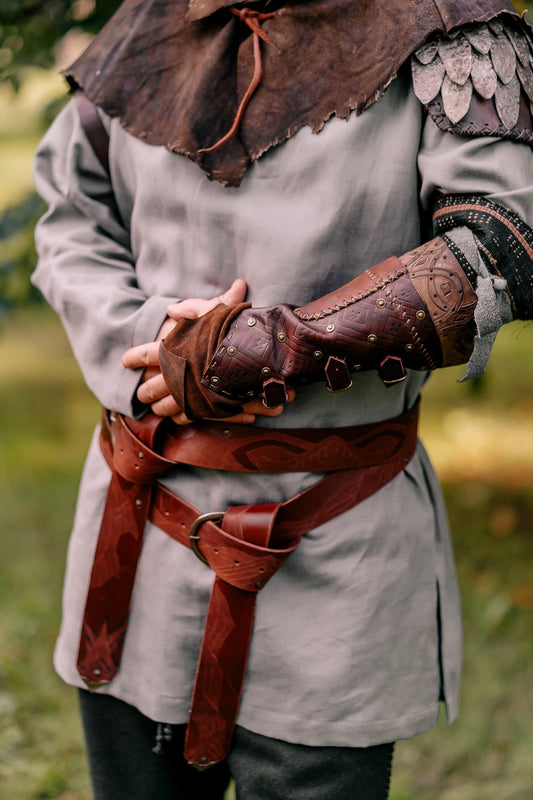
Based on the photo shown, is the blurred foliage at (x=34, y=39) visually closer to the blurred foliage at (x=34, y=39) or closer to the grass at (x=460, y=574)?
the blurred foliage at (x=34, y=39)

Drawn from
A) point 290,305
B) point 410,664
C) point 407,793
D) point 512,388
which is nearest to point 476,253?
point 290,305

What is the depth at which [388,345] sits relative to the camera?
1231 mm

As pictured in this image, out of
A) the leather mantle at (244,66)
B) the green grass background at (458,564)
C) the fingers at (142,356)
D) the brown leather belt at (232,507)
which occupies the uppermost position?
the leather mantle at (244,66)

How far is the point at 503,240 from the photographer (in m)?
1.21

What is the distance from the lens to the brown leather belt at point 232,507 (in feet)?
4.52

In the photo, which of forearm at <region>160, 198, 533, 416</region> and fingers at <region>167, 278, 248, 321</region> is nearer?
forearm at <region>160, 198, 533, 416</region>

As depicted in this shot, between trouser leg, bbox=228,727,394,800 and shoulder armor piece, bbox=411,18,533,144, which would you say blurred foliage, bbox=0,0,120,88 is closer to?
shoulder armor piece, bbox=411,18,533,144

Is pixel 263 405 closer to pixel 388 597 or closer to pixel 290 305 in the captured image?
pixel 290 305

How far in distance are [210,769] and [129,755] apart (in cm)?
17

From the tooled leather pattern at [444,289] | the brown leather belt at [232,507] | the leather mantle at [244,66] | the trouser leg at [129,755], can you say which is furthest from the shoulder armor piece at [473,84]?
the trouser leg at [129,755]

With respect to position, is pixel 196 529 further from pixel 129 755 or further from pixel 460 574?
pixel 460 574

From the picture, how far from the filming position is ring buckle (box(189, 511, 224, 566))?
55.4 inches

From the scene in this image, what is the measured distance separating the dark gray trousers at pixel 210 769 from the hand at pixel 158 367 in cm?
55

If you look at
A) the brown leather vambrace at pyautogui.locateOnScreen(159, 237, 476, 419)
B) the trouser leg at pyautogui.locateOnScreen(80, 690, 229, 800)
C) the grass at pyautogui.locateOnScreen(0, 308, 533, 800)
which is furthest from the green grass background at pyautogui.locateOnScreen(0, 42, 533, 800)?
the trouser leg at pyautogui.locateOnScreen(80, 690, 229, 800)
